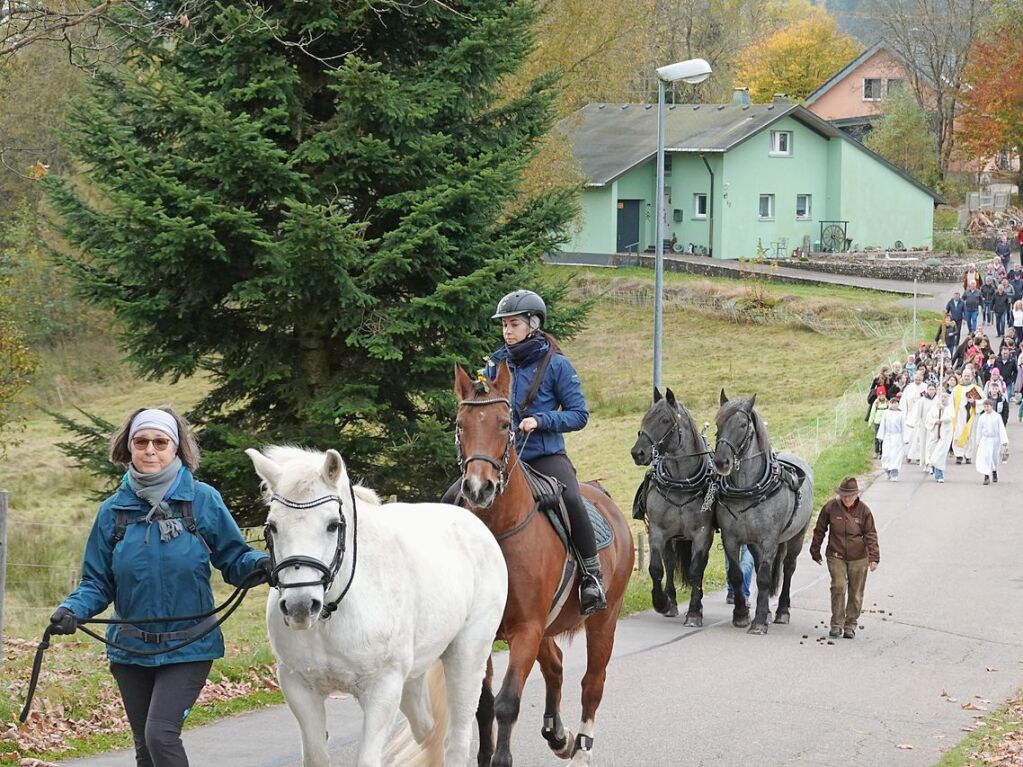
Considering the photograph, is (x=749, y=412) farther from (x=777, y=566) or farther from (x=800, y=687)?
(x=800, y=687)

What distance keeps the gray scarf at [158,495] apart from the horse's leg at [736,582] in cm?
1011

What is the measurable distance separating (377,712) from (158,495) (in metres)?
1.37

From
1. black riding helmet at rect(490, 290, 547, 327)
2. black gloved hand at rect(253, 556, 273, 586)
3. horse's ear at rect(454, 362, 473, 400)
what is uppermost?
black riding helmet at rect(490, 290, 547, 327)

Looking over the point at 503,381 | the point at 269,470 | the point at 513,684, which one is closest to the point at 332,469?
the point at 269,470

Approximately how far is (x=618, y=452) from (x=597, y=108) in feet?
145

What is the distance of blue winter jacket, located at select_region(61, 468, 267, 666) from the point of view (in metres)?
6.10

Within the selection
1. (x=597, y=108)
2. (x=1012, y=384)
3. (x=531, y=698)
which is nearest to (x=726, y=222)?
(x=597, y=108)

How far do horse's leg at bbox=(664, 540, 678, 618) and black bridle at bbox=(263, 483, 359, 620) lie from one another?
Answer: 973 cm

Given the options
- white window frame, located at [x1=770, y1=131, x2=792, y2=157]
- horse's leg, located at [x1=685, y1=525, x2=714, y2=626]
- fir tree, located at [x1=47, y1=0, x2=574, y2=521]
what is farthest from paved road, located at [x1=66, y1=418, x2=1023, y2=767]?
white window frame, located at [x1=770, y1=131, x2=792, y2=157]

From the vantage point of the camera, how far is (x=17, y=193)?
42500 millimetres

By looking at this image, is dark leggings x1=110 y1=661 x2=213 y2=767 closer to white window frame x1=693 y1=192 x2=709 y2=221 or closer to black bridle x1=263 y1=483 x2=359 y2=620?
black bridle x1=263 y1=483 x2=359 y2=620

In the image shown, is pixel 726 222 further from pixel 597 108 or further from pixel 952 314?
pixel 952 314

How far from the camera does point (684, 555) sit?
1591 centimetres

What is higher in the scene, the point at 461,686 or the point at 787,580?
the point at 461,686
